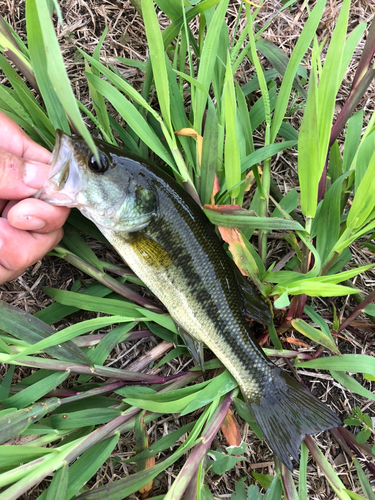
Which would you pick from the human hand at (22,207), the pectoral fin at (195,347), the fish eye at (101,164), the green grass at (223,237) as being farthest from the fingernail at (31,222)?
the pectoral fin at (195,347)

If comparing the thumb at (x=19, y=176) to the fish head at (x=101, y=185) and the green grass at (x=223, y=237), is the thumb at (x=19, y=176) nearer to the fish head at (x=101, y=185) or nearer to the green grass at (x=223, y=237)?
the fish head at (x=101, y=185)

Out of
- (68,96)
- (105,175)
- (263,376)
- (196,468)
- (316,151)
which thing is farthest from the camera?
(263,376)

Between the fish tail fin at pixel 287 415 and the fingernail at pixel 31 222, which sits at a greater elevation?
the fingernail at pixel 31 222

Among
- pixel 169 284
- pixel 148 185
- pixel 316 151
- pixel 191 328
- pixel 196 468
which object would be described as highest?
pixel 316 151

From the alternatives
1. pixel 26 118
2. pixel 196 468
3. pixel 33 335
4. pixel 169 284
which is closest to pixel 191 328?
pixel 169 284

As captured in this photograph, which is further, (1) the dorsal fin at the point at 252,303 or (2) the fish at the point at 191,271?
(1) the dorsal fin at the point at 252,303

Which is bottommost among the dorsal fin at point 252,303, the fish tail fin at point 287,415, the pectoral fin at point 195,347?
the fish tail fin at point 287,415

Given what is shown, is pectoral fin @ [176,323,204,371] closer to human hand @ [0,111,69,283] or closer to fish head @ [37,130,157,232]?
fish head @ [37,130,157,232]

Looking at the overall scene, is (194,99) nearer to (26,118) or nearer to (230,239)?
(230,239)
